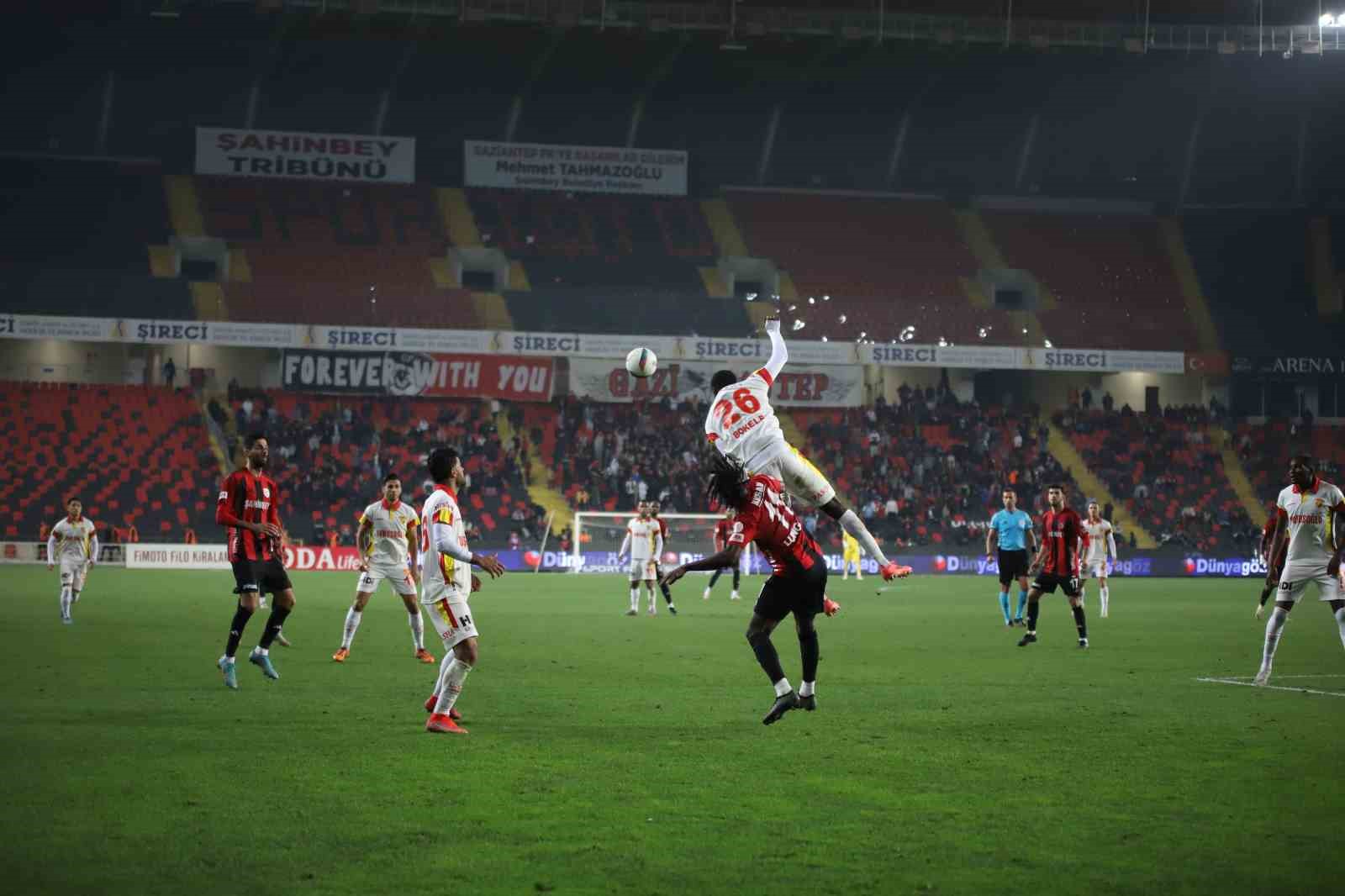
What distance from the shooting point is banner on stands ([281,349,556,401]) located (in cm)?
5350

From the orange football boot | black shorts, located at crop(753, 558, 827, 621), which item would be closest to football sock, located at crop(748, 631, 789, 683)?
black shorts, located at crop(753, 558, 827, 621)

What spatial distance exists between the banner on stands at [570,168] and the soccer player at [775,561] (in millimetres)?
51399

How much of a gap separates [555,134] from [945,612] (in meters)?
38.1

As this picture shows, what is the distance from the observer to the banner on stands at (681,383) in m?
56.5

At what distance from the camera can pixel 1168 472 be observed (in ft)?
185

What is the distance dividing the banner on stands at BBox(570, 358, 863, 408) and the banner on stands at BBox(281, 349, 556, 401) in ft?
5.37

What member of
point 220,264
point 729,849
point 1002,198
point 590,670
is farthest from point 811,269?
point 729,849

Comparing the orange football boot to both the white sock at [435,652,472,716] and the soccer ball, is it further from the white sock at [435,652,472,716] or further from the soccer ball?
the soccer ball

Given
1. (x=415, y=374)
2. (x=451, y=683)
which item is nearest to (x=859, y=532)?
(x=451, y=683)

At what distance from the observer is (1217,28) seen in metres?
58.1

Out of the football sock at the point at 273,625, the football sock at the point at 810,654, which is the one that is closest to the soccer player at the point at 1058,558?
the football sock at the point at 810,654

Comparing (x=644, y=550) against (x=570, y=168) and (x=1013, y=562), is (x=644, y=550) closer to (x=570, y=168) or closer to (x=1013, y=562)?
(x=1013, y=562)

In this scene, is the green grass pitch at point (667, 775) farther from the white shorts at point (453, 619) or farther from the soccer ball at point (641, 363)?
the soccer ball at point (641, 363)

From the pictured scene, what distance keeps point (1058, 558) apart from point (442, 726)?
523 inches
